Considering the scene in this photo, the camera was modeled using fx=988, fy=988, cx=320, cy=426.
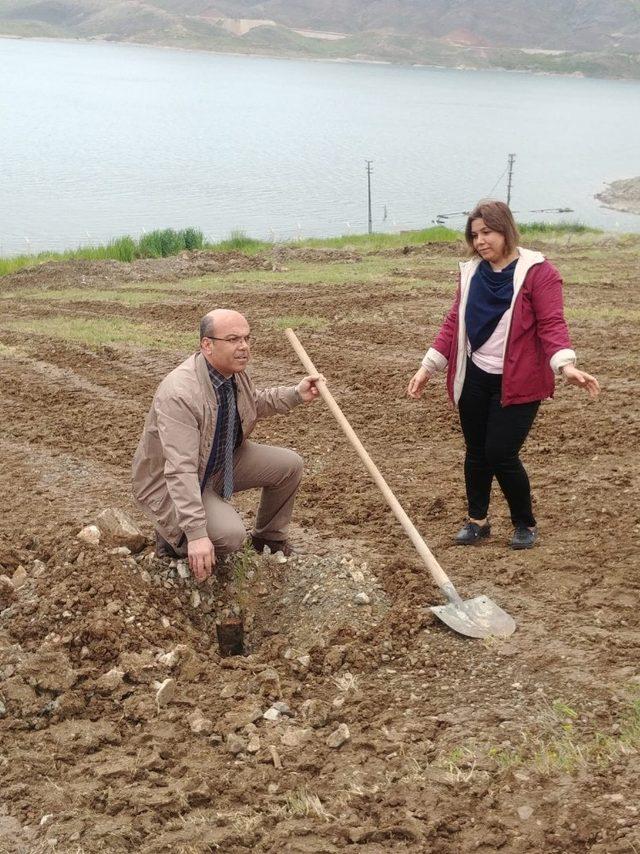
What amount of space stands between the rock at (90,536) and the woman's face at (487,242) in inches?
98.6

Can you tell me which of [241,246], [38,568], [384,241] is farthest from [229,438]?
[384,241]

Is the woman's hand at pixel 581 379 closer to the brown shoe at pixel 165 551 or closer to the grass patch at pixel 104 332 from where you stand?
the brown shoe at pixel 165 551

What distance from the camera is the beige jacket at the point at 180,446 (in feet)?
15.3

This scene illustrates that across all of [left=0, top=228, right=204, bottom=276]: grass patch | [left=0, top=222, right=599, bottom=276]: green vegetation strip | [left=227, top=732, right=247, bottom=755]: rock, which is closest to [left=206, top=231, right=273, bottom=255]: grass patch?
[left=0, top=222, right=599, bottom=276]: green vegetation strip

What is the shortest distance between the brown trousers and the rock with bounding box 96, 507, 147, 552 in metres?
0.56

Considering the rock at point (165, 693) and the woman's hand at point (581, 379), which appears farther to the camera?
the woman's hand at point (581, 379)

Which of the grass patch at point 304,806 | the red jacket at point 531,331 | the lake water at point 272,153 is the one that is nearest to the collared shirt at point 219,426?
the red jacket at point 531,331

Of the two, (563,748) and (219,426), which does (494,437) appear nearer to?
(219,426)

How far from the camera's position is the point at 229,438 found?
16.4ft

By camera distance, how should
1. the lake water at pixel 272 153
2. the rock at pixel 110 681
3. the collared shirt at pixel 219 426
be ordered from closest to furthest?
the rock at pixel 110 681, the collared shirt at pixel 219 426, the lake water at pixel 272 153

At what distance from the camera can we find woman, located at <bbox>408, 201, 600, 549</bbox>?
4859 millimetres

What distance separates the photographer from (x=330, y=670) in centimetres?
445

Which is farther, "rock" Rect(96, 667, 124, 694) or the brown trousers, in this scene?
the brown trousers

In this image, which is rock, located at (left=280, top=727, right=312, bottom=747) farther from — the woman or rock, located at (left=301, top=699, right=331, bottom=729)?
the woman
